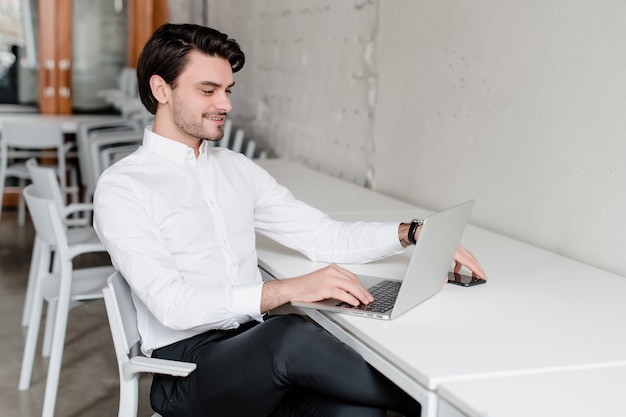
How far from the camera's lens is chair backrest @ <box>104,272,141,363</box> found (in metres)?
1.68

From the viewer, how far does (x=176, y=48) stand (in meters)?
1.97

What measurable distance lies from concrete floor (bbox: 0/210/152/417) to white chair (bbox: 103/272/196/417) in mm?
1114

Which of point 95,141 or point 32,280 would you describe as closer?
point 32,280

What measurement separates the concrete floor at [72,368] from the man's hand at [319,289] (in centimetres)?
124

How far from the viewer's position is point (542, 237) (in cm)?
233

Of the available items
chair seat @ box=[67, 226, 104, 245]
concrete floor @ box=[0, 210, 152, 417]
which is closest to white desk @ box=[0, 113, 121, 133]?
concrete floor @ box=[0, 210, 152, 417]

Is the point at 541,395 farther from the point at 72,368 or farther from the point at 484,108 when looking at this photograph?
the point at 72,368

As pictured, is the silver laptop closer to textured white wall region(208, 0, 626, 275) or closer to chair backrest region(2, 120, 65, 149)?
textured white wall region(208, 0, 626, 275)

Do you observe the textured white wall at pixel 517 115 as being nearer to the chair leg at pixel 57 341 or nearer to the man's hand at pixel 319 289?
the man's hand at pixel 319 289

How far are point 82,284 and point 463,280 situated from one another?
4.59 ft

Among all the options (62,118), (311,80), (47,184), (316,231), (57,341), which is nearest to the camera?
(316,231)

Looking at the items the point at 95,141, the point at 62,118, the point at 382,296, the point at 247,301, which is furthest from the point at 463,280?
the point at 62,118

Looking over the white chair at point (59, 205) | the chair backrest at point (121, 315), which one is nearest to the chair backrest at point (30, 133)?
the white chair at point (59, 205)

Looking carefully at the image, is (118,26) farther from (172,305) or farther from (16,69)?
(172,305)
